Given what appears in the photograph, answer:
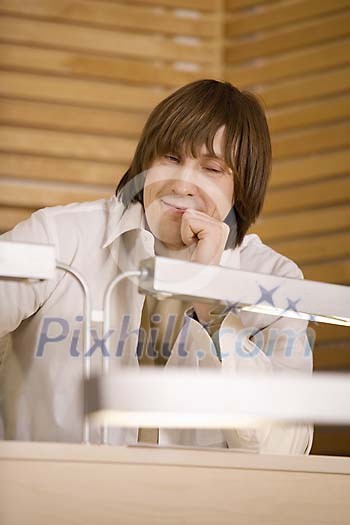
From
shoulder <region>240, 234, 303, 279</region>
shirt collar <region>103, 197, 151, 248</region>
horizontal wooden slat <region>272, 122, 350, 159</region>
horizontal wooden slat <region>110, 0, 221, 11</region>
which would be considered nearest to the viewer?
shirt collar <region>103, 197, 151, 248</region>

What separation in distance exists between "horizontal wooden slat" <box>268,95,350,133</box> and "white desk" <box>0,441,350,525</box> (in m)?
1.55

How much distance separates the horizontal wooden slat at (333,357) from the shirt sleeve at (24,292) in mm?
988

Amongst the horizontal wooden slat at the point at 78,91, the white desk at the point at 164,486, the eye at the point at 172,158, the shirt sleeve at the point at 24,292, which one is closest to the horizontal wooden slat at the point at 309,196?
the horizontal wooden slat at the point at 78,91

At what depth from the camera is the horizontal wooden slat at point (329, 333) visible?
8.29ft

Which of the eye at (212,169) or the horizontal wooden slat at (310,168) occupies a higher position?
the eye at (212,169)

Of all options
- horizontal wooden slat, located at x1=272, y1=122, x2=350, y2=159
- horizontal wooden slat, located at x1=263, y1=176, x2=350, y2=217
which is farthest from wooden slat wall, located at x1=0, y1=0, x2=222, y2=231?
horizontal wooden slat, located at x1=263, y1=176, x2=350, y2=217

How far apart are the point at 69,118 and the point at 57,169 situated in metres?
0.15

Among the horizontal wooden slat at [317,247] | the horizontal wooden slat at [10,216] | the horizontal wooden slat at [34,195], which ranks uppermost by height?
the horizontal wooden slat at [34,195]

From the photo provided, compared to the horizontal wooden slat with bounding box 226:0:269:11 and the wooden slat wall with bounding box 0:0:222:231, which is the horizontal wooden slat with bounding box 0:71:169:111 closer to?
the wooden slat wall with bounding box 0:0:222:231

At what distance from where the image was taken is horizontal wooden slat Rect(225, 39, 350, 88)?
8.73 feet

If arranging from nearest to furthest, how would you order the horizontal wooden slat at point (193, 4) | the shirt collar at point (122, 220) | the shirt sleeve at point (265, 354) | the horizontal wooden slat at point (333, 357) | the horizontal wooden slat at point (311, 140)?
the shirt sleeve at point (265, 354)
the shirt collar at point (122, 220)
the horizontal wooden slat at point (333, 357)
the horizontal wooden slat at point (311, 140)
the horizontal wooden slat at point (193, 4)

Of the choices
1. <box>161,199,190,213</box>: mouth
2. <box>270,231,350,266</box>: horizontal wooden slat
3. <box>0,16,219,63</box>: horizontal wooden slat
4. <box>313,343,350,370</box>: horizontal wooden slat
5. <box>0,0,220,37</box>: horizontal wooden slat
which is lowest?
<box>313,343,350,370</box>: horizontal wooden slat

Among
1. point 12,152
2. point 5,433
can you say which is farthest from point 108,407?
point 12,152

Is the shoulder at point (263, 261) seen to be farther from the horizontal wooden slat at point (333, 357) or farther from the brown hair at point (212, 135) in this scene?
the horizontal wooden slat at point (333, 357)
